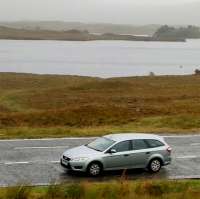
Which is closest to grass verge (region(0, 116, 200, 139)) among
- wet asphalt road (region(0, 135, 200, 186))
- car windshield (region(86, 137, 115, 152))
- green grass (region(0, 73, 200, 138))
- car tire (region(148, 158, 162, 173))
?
green grass (region(0, 73, 200, 138))

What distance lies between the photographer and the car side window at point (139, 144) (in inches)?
851

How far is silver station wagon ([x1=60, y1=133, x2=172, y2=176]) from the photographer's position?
67.9ft

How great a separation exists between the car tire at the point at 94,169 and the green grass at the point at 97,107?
964cm

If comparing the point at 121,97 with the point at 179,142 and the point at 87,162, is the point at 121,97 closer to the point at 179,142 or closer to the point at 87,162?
the point at 179,142

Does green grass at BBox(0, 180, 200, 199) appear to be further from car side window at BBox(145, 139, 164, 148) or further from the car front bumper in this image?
car side window at BBox(145, 139, 164, 148)

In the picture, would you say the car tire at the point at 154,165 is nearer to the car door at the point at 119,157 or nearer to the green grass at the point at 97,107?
the car door at the point at 119,157

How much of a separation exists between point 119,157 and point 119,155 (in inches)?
3.1

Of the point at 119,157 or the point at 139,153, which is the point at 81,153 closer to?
the point at 119,157

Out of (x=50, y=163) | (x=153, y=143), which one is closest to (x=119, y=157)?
(x=153, y=143)

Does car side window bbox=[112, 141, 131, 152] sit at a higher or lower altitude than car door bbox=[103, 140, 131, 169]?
higher

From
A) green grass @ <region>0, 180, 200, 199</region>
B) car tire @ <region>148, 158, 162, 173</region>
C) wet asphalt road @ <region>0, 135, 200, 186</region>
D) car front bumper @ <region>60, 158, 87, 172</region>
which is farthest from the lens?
car tire @ <region>148, 158, 162, 173</region>

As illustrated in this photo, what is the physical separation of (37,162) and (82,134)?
26.1ft

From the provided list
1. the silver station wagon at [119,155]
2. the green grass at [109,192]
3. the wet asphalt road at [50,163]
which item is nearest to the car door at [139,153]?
the silver station wagon at [119,155]

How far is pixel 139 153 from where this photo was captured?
2150 cm
